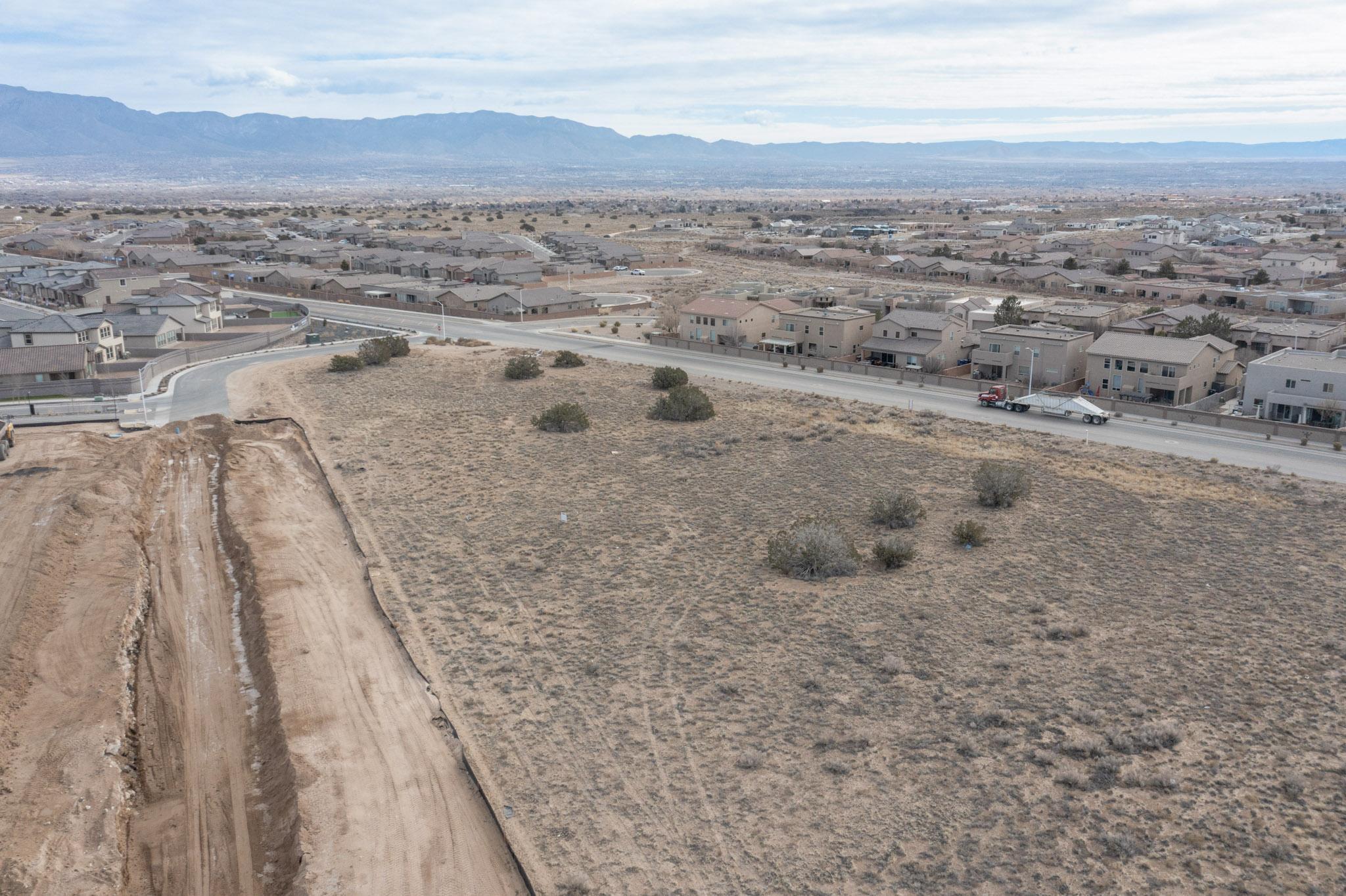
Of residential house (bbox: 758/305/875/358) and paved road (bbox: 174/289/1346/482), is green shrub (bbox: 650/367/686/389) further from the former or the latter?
residential house (bbox: 758/305/875/358)

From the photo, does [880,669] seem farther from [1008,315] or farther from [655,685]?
[1008,315]

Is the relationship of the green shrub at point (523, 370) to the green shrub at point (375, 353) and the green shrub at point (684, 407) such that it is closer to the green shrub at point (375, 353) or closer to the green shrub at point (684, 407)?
the green shrub at point (375, 353)

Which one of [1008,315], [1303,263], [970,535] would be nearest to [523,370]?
[970,535]

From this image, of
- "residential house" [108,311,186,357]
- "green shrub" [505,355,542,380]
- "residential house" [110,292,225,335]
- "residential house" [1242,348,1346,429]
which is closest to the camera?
"residential house" [1242,348,1346,429]

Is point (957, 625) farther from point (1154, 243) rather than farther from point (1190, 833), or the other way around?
point (1154, 243)

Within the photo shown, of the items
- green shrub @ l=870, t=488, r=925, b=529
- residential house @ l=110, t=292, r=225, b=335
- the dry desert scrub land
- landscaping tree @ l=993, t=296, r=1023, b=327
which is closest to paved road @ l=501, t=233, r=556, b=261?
residential house @ l=110, t=292, r=225, b=335

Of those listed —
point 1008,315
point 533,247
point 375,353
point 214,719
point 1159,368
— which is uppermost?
point 533,247
